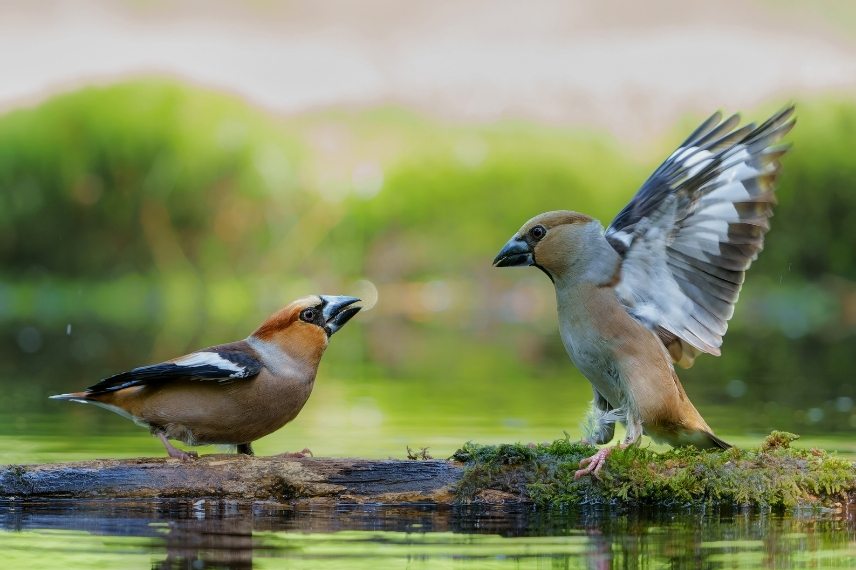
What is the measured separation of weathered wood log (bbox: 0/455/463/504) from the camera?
835cm

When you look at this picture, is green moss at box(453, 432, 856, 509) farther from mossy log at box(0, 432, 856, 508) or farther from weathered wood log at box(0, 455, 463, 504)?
weathered wood log at box(0, 455, 463, 504)

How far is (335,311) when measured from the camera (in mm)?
9031

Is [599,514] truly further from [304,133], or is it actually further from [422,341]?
[304,133]

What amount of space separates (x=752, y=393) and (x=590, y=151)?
2431 cm

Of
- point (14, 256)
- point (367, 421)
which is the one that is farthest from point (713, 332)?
point (14, 256)

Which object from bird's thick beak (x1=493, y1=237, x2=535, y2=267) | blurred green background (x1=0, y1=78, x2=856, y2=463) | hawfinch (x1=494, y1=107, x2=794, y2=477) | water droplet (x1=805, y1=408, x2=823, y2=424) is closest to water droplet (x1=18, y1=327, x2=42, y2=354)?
blurred green background (x1=0, y1=78, x2=856, y2=463)

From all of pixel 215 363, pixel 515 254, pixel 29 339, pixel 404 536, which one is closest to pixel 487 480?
pixel 404 536

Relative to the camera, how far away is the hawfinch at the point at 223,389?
336 inches

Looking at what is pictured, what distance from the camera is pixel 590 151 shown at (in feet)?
135

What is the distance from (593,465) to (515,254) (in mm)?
1509

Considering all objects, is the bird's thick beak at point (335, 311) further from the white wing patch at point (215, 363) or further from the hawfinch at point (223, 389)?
the white wing patch at point (215, 363)

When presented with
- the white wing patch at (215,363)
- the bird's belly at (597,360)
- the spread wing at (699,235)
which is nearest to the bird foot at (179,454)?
the white wing patch at (215,363)

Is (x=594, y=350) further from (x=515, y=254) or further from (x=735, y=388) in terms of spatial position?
(x=735, y=388)

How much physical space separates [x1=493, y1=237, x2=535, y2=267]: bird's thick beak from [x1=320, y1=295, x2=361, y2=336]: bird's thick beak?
101 centimetres
